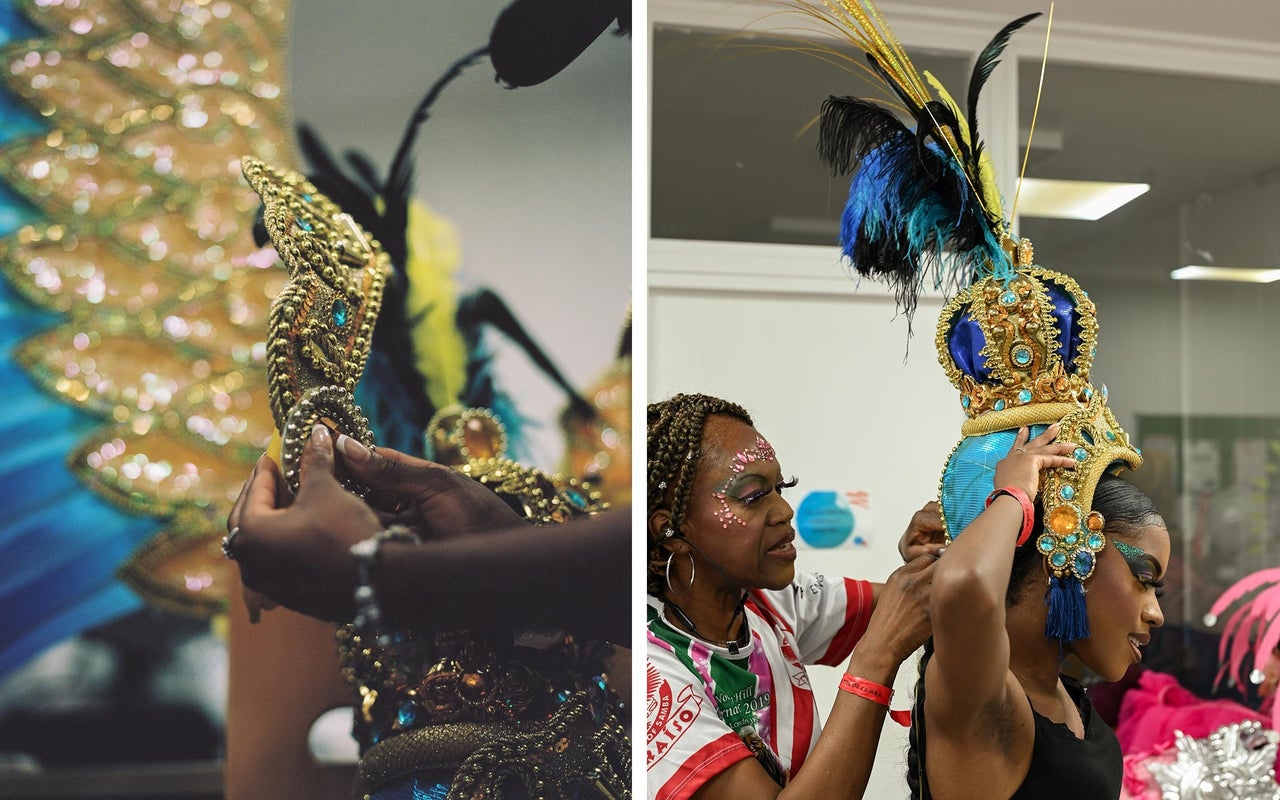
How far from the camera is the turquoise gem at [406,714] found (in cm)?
118

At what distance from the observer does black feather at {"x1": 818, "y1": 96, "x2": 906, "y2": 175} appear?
5.23ft

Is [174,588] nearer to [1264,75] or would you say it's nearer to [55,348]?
[55,348]

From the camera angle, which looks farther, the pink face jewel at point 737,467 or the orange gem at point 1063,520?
the pink face jewel at point 737,467

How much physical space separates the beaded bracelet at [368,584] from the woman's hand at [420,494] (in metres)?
0.02

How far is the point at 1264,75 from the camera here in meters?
3.26

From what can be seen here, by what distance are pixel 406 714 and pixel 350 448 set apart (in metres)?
0.31

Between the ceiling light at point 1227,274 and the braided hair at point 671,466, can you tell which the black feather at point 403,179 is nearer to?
the braided hair at point 671,466

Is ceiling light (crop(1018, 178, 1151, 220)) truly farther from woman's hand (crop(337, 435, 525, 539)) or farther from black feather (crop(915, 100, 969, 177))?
woman's hand (crop(337, 435, 525, 539))

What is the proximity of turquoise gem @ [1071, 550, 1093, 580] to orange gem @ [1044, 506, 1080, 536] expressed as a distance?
35 millimetres

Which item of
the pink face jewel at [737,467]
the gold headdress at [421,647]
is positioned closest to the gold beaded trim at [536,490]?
the gold headdress at [421,647]

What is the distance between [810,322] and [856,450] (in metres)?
0.39

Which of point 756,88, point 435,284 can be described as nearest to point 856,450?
point 756,88

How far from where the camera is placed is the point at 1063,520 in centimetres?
142

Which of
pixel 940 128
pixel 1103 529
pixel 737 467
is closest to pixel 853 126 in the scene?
pixel 940 128
